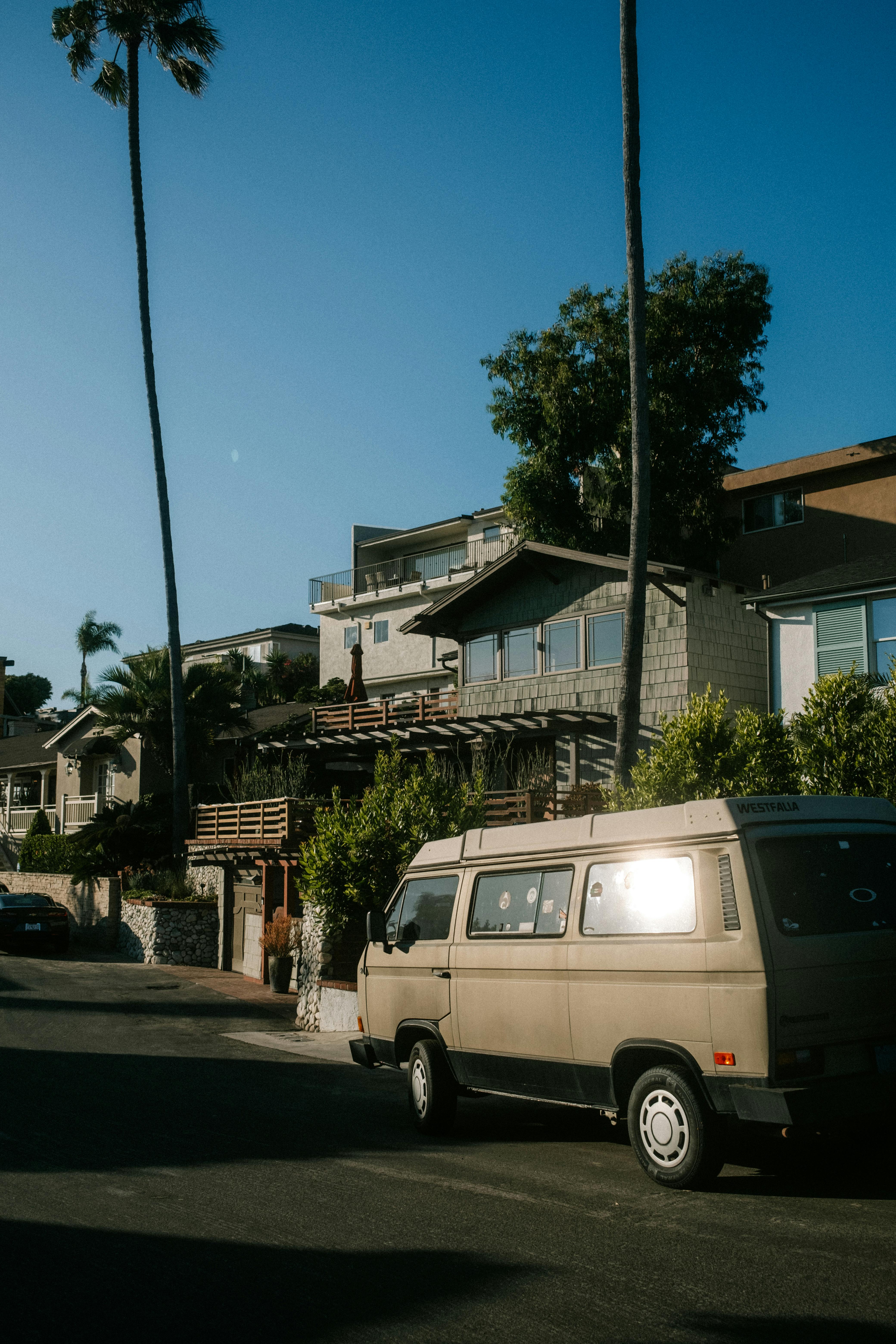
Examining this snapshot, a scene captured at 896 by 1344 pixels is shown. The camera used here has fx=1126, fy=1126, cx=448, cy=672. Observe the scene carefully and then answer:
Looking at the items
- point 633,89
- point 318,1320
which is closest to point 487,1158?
point 318,1320

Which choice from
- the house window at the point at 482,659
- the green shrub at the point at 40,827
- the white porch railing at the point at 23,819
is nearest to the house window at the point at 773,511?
the house window at the point at 482,659

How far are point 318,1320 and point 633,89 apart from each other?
1811 cm

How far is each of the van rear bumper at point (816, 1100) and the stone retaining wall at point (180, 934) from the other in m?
24.7

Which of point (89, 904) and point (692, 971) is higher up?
point (692, 971)

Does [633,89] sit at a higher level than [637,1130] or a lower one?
higher

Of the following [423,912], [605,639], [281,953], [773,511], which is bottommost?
[281,953]

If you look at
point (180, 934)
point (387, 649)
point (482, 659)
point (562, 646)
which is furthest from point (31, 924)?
point (387, 649)

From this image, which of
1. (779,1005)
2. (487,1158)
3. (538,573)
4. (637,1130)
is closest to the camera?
(779,1005)

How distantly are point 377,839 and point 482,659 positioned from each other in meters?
13.8

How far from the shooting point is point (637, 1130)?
736 centimetres

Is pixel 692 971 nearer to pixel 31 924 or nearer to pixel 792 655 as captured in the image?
pixel 792 655

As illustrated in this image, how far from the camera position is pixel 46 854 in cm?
3981

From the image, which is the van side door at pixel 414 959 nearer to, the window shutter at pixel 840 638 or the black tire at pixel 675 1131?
the black tire at pixel 675 1131

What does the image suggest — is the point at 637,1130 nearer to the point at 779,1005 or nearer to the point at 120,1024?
the point at 779,1005
